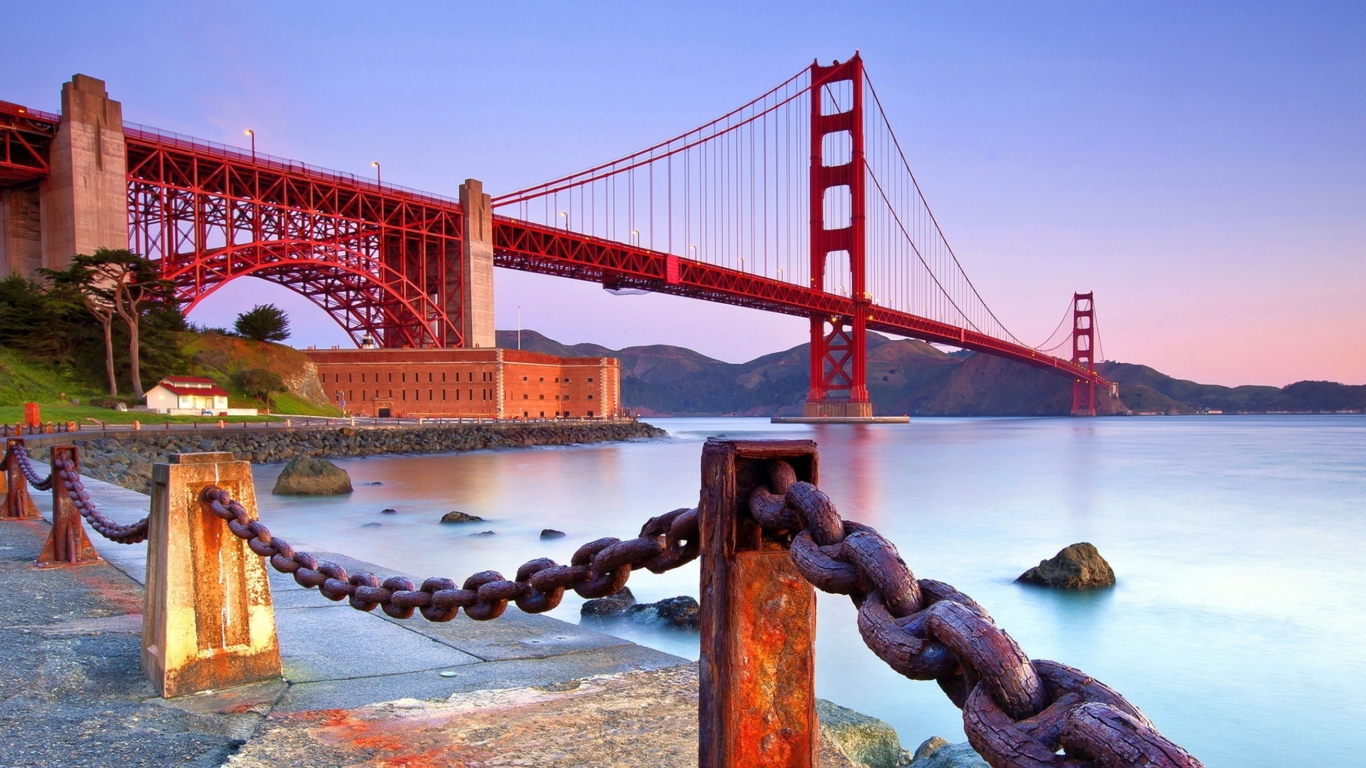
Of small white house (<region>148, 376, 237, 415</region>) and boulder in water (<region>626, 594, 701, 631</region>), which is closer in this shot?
boulder in water (<region>626, 594, 701, 631</region>)

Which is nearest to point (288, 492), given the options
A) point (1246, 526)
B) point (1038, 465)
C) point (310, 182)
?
point (1246, 526)

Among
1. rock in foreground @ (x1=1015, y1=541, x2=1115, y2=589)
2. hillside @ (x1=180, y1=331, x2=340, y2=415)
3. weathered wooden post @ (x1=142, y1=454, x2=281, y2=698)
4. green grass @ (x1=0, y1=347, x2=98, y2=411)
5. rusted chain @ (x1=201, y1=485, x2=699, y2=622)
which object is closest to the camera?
rusted chain @ (x1=201, y1=485, x2=699, y2=622)

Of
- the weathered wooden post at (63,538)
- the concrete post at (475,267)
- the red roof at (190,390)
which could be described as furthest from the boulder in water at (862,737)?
the concrete post at (475,267)

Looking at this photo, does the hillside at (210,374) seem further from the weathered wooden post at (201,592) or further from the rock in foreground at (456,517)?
the weathered wooden post at (201,592)

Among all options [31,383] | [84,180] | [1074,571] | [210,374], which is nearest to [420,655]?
[1074,571]

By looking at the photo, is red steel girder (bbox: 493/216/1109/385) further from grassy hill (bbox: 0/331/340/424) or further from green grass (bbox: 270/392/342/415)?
green grass (bbox: 270/392/342/415)

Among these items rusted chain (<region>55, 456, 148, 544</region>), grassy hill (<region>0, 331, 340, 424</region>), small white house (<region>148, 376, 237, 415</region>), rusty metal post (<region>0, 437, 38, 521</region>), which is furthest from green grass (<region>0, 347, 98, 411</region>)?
rusted chain (<region>55, 456, 148, 544</region>)
